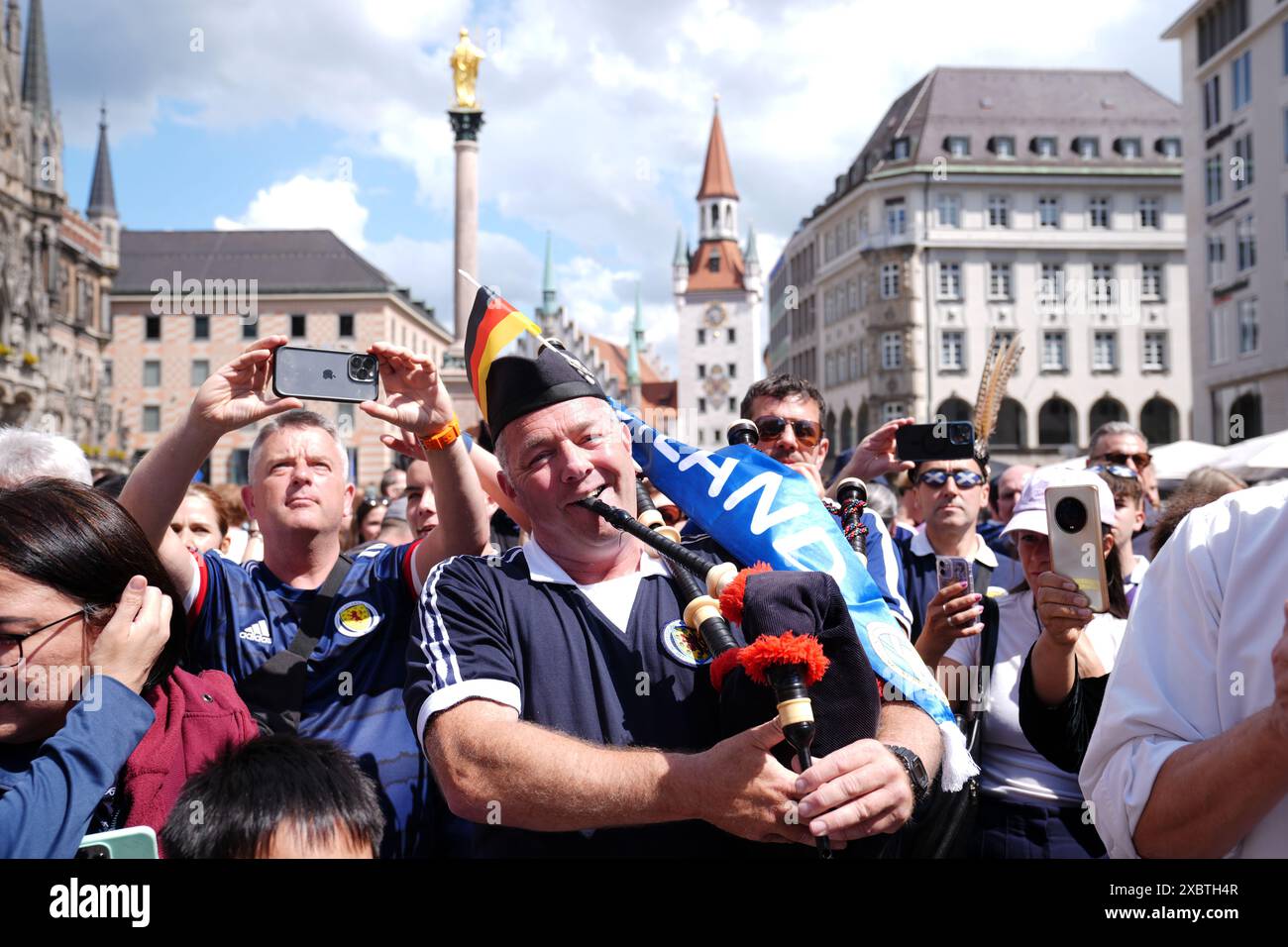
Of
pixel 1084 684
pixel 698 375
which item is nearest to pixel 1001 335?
pixel 698 375

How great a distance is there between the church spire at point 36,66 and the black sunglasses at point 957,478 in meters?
66.0

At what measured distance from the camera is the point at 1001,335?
63.4 metres

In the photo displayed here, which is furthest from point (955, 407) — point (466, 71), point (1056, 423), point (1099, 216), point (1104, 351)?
point (466, 71)

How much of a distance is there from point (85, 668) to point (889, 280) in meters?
64.6

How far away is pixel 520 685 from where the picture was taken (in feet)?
8.25

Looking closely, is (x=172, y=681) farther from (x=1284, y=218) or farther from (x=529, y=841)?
(x=1284, y=218)

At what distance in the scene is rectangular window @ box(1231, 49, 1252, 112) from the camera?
3784 centimetres

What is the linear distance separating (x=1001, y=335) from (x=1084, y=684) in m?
63.3

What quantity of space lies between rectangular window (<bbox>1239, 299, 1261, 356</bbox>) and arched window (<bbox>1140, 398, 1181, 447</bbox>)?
1012 inches

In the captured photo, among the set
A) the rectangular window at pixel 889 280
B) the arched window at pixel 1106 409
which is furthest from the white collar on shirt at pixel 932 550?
the arched window at pixel 1106 409

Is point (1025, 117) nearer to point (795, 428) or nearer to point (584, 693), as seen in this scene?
point (795, 428)

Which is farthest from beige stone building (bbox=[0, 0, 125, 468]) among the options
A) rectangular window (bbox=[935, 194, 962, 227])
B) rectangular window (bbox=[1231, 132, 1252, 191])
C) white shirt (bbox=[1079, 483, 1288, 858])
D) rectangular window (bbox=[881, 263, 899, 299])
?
white shirt (bbox=[1079, 483, 1288, 858])

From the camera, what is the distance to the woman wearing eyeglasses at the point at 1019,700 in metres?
3.50

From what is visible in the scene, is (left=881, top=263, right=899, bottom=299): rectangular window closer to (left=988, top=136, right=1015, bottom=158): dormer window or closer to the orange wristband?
(left=988, top=136, right=1015, bottom=158): dormer window
